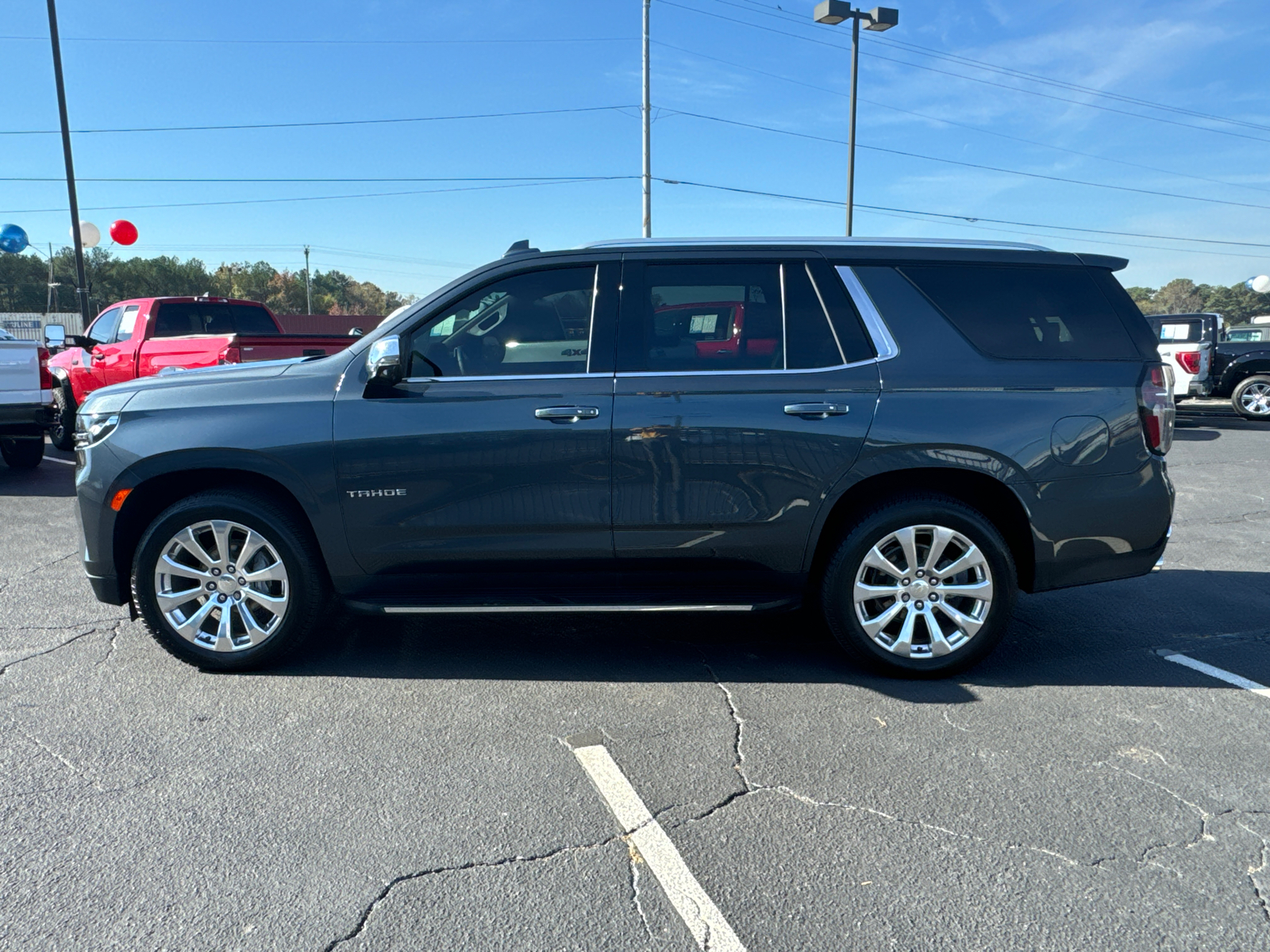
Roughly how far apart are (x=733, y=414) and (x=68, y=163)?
1978 cm

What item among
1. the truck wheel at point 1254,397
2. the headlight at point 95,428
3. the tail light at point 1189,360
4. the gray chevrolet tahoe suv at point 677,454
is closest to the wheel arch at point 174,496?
the gray chevrolet tahoe suv at point 677,454

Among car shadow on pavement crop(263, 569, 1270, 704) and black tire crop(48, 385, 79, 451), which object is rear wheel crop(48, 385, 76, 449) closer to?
black tire crop(48, 385, 79, 451)

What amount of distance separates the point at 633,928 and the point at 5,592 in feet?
16.1

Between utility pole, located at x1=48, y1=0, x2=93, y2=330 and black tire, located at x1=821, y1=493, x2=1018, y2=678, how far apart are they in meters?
18.5

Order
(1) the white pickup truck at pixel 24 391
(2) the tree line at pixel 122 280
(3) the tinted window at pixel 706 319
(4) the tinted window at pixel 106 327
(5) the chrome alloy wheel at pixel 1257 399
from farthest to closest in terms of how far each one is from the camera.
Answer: (2) the tree line at pixel 122 280
(5) the chrome alloy wheel at pixel 1257 399
(4) the tinted window at pixel 106 327
(1) the white pickup truck at pixel 24 391
(3) the tinted window at pixel 706 319

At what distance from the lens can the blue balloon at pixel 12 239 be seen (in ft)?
72.0

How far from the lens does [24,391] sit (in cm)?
926

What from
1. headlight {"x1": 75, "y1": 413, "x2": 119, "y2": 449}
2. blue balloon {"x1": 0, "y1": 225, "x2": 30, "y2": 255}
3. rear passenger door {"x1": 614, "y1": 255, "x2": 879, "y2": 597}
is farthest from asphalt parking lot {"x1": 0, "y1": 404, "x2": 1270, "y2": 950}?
blue balloon {"x1": 0, "y1": 225, "x2": 30, "y2": 255}

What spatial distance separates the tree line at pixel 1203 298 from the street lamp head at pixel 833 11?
283ft

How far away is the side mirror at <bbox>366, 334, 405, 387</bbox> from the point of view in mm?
3906

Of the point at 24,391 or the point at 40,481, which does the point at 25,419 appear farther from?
the point at 40,481

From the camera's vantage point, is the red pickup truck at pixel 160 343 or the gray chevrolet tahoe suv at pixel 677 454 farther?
the red pickup truck at pixel 160 343

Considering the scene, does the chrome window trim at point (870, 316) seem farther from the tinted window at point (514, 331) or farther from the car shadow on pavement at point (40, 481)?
the car shadow on pavement at point (40, 481)

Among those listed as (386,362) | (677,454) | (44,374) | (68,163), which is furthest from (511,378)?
(68,163)
